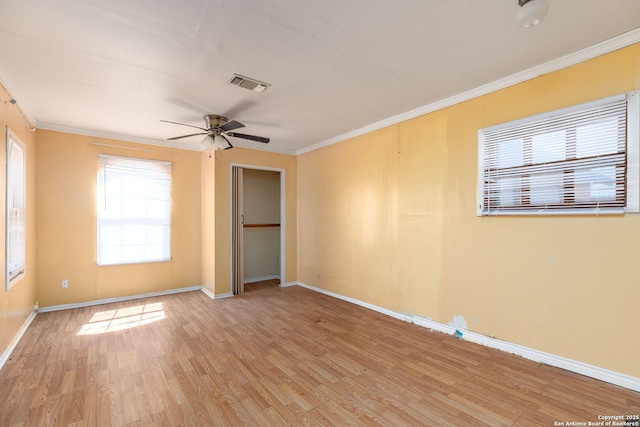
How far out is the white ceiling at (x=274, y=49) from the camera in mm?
1768

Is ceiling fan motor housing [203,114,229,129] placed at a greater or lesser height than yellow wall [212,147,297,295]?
greater

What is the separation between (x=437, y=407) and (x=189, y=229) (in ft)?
14.9

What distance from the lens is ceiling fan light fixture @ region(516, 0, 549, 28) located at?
1.62 metres

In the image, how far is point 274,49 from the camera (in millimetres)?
2162

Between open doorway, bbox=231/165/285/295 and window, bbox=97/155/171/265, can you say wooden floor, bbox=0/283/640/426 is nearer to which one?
window, bbox=97/155/171/265

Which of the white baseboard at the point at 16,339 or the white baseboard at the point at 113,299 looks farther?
the white baseboard at the point at 113,299

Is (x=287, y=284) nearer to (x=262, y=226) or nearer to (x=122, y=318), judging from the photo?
(x=262, y=226)

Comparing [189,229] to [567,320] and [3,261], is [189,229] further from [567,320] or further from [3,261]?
[567,320]

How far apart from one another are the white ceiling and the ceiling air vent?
80 millimetres

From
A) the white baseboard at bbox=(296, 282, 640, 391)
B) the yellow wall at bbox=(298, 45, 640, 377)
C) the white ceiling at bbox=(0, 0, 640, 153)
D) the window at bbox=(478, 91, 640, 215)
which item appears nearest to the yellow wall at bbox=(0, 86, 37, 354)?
the white ceiling at bbox=(0, 0, 640, 153)

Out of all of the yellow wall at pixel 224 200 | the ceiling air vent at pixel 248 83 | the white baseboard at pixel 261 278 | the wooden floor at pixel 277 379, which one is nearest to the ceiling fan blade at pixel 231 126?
the ceiling air vent at pixel 248 83

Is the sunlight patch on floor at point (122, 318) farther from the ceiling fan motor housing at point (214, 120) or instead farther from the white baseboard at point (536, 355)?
the white baseboard at point (536, 355)

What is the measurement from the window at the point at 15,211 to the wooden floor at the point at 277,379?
31.0 inches

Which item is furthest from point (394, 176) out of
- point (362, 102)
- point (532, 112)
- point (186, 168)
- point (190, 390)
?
point (186, 168)
